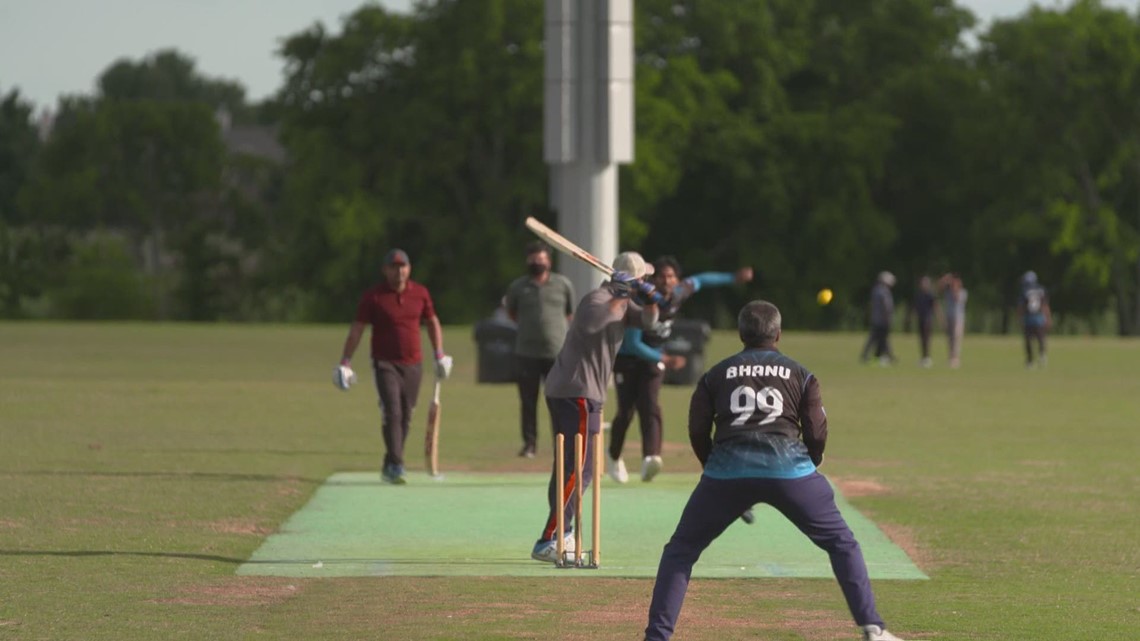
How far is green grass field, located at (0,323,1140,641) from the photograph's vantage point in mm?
9766

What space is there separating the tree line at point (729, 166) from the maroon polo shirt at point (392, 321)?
49059mm

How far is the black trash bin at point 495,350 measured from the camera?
29.3 m

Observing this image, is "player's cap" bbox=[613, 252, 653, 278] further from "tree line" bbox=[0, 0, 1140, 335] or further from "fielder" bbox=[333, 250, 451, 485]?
"tree line" bbox=[0, 0, 1140, 335]

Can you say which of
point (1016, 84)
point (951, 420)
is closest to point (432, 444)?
point (951, 420)

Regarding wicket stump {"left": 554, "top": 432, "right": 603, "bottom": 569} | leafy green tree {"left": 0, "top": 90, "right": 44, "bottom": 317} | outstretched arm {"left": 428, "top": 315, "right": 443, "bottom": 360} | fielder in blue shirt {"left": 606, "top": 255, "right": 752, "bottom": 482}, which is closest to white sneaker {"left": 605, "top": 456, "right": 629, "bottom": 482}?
fielder in blue shirt {"left": 606, "top": 255, "right": 752, "bottom": 482}

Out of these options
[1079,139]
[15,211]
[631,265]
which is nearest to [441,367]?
[631,265]

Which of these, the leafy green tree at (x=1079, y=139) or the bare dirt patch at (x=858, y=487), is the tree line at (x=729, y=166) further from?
the bare dirt patch at (x=858, y=487)

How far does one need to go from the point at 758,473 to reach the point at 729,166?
6144 centimetres

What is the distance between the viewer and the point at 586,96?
21703mm

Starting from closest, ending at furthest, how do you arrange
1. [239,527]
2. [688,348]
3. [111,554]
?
[111,554]
[239,527]
[688,348]

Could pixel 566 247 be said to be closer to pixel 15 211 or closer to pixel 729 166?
pixel 729 166

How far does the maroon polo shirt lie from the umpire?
748 centimetres

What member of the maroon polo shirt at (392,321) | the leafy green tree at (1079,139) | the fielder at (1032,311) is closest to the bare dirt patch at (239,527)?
the maroon polo shirt at (392,321)

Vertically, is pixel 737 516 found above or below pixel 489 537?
above
